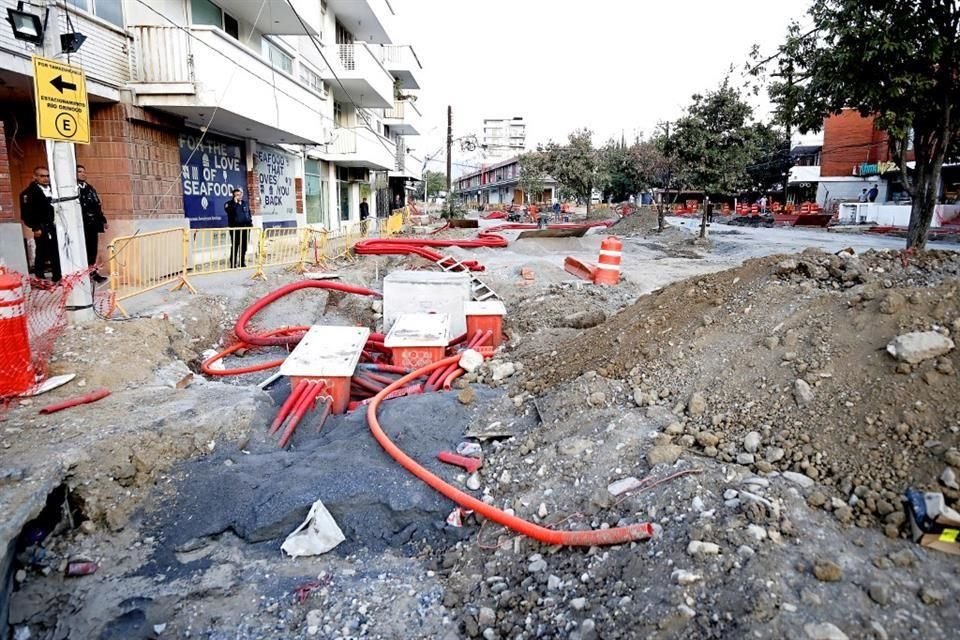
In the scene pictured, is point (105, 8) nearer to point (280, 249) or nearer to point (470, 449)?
point (280, 249)

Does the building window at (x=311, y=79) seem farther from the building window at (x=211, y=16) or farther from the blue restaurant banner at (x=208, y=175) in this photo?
the blue restaurant banner at (x=208, y=175)

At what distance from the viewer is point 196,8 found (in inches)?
515

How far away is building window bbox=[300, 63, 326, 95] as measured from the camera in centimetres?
2064

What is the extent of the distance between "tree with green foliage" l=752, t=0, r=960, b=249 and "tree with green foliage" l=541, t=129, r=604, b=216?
22401mm

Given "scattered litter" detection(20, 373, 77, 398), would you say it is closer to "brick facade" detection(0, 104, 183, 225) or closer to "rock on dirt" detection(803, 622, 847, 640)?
"rock on dirt" detection(803, 622, 847, 640)

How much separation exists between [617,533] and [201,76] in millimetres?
11328

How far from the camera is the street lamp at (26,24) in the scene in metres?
5.39

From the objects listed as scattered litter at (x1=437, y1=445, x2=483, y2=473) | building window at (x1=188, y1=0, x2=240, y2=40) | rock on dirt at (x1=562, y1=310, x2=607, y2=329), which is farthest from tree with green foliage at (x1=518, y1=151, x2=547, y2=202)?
scattered litter at (x1=437, y1=445, x2=483, y2=473)

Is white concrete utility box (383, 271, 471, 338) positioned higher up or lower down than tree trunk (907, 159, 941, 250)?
lower down

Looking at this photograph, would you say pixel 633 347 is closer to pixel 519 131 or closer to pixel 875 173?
pixel 875 173

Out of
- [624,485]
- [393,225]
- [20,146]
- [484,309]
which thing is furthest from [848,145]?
[624,485]

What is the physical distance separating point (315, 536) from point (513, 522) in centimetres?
134

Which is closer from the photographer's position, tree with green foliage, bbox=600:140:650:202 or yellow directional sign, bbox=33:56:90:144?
yellow directional sign, bbox=33:56:90:144

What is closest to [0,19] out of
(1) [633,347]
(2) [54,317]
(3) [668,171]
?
(2) [54,317]
